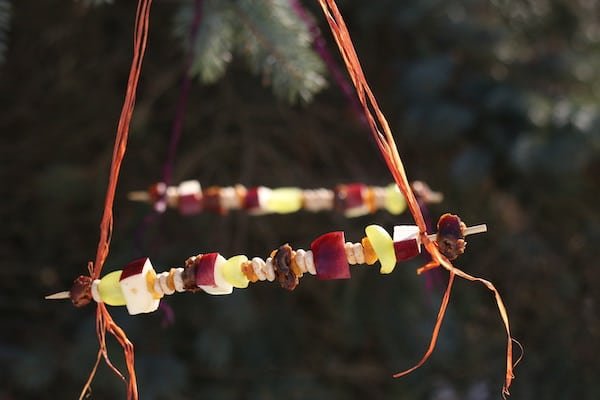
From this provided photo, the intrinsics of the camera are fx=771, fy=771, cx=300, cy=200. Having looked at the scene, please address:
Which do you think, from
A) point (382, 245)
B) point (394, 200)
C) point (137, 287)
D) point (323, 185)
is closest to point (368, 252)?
point (382, 245)

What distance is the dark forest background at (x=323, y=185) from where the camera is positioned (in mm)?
916

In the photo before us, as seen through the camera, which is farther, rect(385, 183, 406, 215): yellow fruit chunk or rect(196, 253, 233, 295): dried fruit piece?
rect(385, 183, 406, 215): yellow fruit chunk

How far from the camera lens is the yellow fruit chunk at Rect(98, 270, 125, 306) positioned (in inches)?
15.0

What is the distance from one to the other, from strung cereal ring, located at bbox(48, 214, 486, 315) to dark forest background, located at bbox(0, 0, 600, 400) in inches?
18.4

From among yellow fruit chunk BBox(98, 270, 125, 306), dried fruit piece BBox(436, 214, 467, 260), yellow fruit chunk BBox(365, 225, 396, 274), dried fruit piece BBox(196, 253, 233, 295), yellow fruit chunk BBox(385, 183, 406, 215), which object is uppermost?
dried fruit piece BBox(436, 214, 467, 260)

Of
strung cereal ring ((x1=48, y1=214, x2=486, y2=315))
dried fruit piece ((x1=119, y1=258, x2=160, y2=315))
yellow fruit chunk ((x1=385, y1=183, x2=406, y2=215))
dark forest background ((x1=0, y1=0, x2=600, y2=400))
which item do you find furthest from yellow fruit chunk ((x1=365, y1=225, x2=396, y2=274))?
dark forest background ((x1=0, y1=0, x2=600, y2=400))

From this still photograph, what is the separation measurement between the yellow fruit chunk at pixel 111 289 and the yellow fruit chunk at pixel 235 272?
0.05 meters

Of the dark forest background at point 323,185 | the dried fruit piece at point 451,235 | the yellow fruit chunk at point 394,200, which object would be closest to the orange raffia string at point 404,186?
the dried fruit piece at point 451,235

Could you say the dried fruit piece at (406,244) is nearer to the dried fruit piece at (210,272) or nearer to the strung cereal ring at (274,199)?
the dried fruit piece at (210,272)

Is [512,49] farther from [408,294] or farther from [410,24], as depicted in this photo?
[408,294]

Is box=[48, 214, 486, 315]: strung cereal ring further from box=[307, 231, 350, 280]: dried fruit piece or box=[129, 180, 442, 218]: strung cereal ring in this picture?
box=[129, 180, 442, 218]: strung cereal ring

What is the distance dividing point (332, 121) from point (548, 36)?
1.08ft

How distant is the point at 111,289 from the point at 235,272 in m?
0.06

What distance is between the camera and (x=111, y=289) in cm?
38
